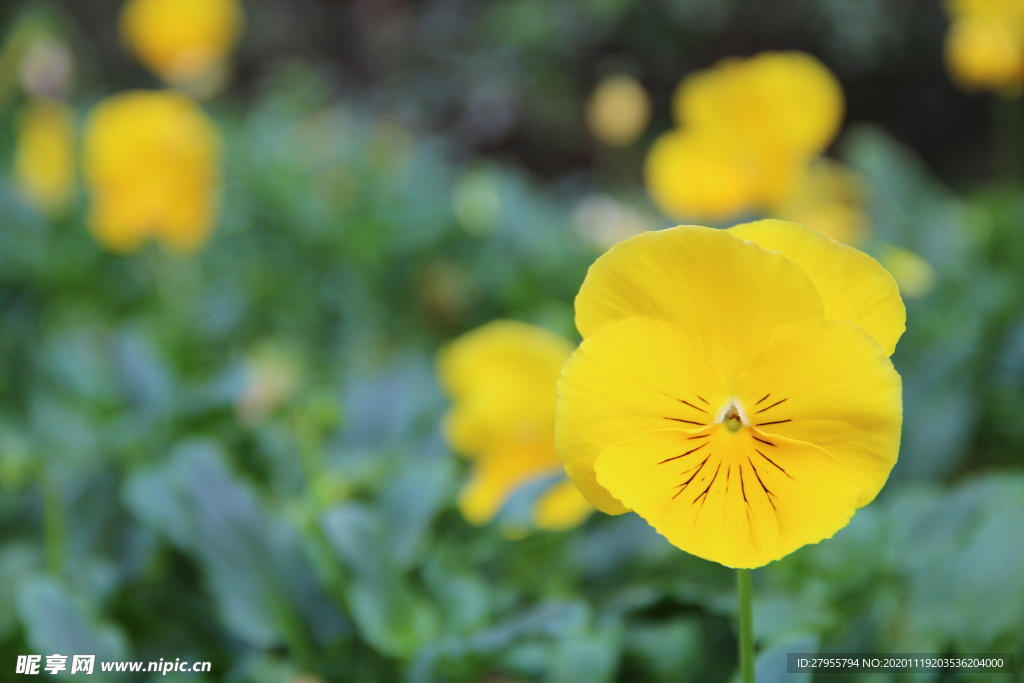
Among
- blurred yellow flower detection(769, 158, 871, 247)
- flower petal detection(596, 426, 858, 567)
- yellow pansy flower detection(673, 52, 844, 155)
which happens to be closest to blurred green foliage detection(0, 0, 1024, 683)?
blurred yellow flower detection(769, 158, 871, 247)

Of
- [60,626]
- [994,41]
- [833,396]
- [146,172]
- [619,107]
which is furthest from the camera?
[619,107]

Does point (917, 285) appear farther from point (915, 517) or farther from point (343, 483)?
point (343, 483)

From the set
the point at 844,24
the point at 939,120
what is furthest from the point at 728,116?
the point at 939,120

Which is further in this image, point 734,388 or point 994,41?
point 994,41

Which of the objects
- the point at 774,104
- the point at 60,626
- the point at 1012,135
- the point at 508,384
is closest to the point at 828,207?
the point at 774,104

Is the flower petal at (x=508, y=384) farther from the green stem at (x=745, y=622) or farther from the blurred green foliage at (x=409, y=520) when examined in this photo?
the green stem at (x=745, y=622)

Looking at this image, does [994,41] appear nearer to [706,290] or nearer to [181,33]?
[706,290]

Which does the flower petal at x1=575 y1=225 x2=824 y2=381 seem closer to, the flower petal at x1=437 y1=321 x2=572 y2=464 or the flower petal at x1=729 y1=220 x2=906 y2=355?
the flower petal at x1=729 y1=220 x2=906 y2=355
